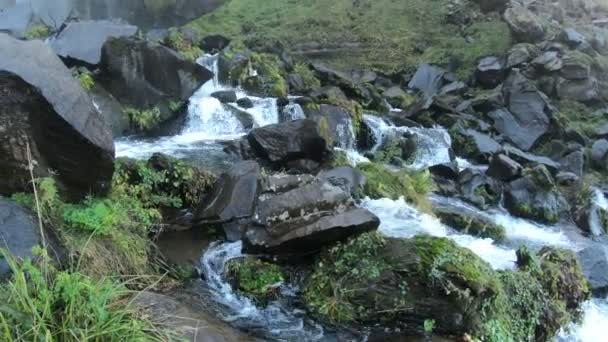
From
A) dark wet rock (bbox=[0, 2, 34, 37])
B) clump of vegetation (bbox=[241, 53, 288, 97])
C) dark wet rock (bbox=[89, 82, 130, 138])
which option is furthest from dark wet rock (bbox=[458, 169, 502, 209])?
dark wet rock (bbox=[0, 2, 34, 37])

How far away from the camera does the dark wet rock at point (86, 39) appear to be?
46.9 ft

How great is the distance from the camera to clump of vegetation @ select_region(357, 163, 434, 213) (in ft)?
35.9

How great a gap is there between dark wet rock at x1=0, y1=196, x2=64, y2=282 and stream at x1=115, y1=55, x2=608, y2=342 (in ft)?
6.46

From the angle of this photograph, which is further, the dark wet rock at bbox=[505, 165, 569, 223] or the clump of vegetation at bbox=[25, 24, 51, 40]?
the clump of vegetation at bbox=[25, 24, 51, 40]

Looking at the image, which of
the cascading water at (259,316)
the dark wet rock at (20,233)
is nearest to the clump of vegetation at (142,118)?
the cascading water at (259,316)

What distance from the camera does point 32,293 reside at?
412cm

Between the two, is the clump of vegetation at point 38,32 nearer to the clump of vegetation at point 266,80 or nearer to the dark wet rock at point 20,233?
the clump of vegetation at point 266,80

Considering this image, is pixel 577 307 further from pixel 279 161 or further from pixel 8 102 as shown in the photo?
pixel 8 102

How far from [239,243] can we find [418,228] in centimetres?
317

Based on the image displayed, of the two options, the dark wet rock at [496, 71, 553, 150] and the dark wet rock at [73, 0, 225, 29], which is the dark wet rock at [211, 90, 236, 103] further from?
the dark wet rock at [73, 0, 225, 29]

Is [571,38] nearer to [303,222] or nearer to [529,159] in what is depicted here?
[529,159]

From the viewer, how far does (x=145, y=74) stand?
1419 centimetres

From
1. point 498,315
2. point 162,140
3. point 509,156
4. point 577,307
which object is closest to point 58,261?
point 498,315

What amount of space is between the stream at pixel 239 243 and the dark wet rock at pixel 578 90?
6.71m
